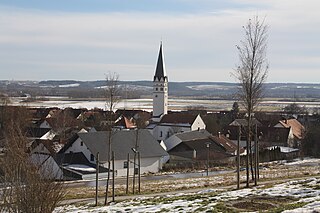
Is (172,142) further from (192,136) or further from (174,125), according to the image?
(174,125)

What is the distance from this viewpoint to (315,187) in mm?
19016

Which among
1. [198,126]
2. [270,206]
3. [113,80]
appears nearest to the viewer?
[270,206]

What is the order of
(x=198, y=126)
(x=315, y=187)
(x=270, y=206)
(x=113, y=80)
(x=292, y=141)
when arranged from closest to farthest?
(x=270, y=206) < (x=315, y=187) < (x=113, y=80) < (x=292, y=141) < (x=198, y=126)

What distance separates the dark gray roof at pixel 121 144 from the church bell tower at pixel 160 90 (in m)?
36.1

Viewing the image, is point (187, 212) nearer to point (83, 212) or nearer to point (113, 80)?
point (83, 212)

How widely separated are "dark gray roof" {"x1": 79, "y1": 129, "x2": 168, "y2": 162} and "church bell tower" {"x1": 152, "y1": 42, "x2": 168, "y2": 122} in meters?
36.1

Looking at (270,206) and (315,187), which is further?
(315,187)

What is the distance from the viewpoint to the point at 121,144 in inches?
1918

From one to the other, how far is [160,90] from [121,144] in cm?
4025

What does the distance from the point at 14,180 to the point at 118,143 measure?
36.1 meters

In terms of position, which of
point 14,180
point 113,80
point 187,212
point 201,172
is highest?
point 113,80

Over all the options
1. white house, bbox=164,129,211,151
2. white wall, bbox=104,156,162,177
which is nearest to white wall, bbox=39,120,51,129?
white house, bbox=164,129,211,151

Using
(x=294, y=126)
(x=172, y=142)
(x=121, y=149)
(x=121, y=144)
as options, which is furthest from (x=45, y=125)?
(x=294, y=126)

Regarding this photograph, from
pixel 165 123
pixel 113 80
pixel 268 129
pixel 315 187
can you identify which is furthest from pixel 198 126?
pixel 315 187
